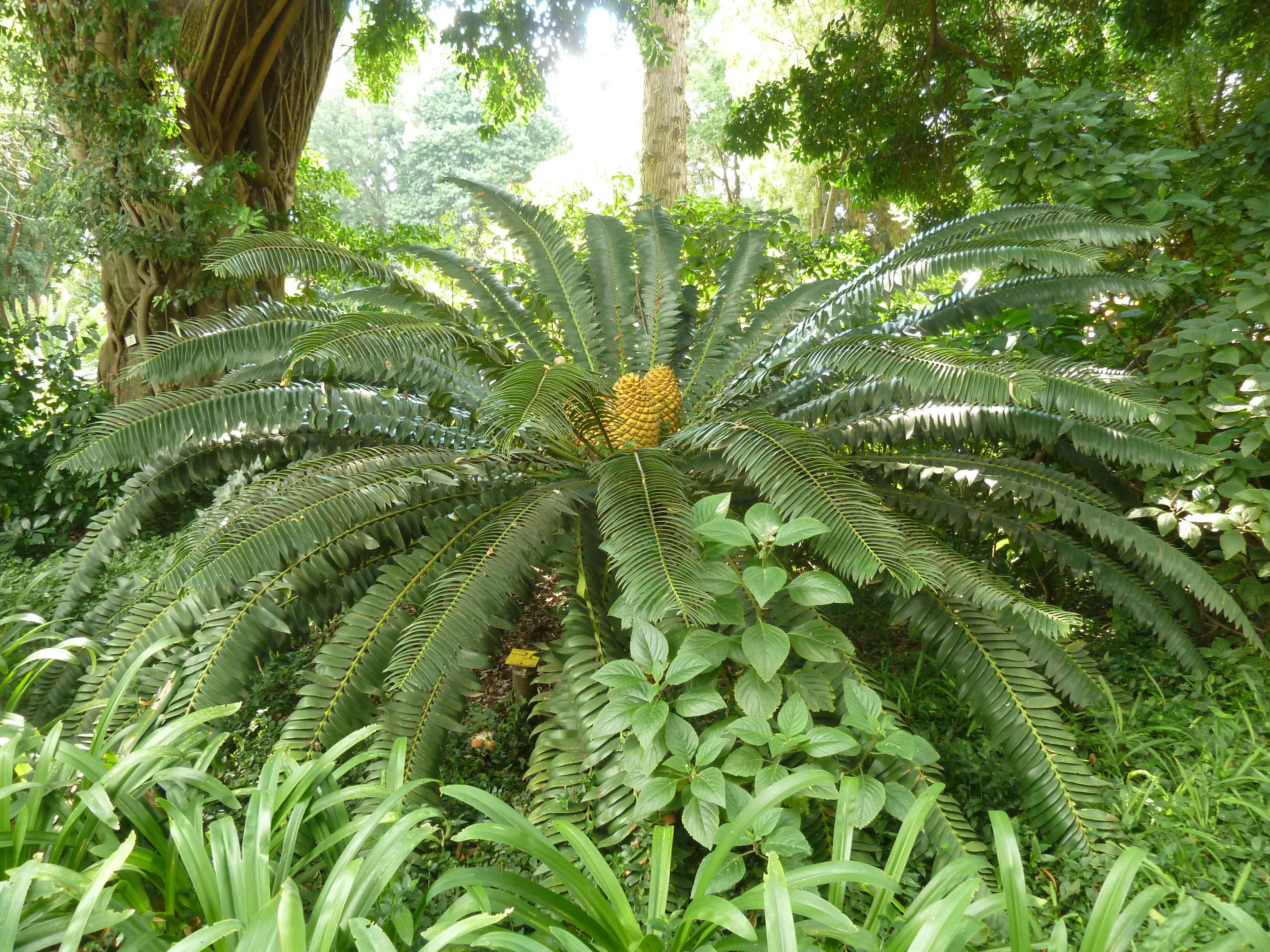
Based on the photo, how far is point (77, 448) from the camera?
2410mm

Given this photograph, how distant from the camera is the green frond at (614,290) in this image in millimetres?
3162

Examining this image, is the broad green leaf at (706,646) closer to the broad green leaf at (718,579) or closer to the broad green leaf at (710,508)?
the broad green leaf at (718,579)

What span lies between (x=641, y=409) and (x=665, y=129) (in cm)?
680

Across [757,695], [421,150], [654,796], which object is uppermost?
[421,150]

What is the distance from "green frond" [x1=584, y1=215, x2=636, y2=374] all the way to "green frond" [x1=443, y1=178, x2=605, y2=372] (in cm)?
9

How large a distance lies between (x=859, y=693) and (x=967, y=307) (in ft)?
4.80

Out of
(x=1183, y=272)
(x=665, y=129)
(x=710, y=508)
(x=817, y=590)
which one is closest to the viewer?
(x=817, y=590)

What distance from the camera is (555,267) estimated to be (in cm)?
307

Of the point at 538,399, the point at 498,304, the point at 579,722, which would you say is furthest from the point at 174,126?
the point at 579,722

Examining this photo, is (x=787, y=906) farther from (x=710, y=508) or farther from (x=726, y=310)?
(x=726, y=310)

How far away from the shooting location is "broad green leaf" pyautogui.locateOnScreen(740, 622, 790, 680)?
1.57 meters

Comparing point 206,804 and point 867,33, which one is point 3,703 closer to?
point 206,804

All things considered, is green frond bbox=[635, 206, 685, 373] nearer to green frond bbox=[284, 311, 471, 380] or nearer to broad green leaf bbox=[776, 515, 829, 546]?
green frond bbox=[284, 311, 471, 380]

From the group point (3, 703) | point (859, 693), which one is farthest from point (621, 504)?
→ point (3, 703)
